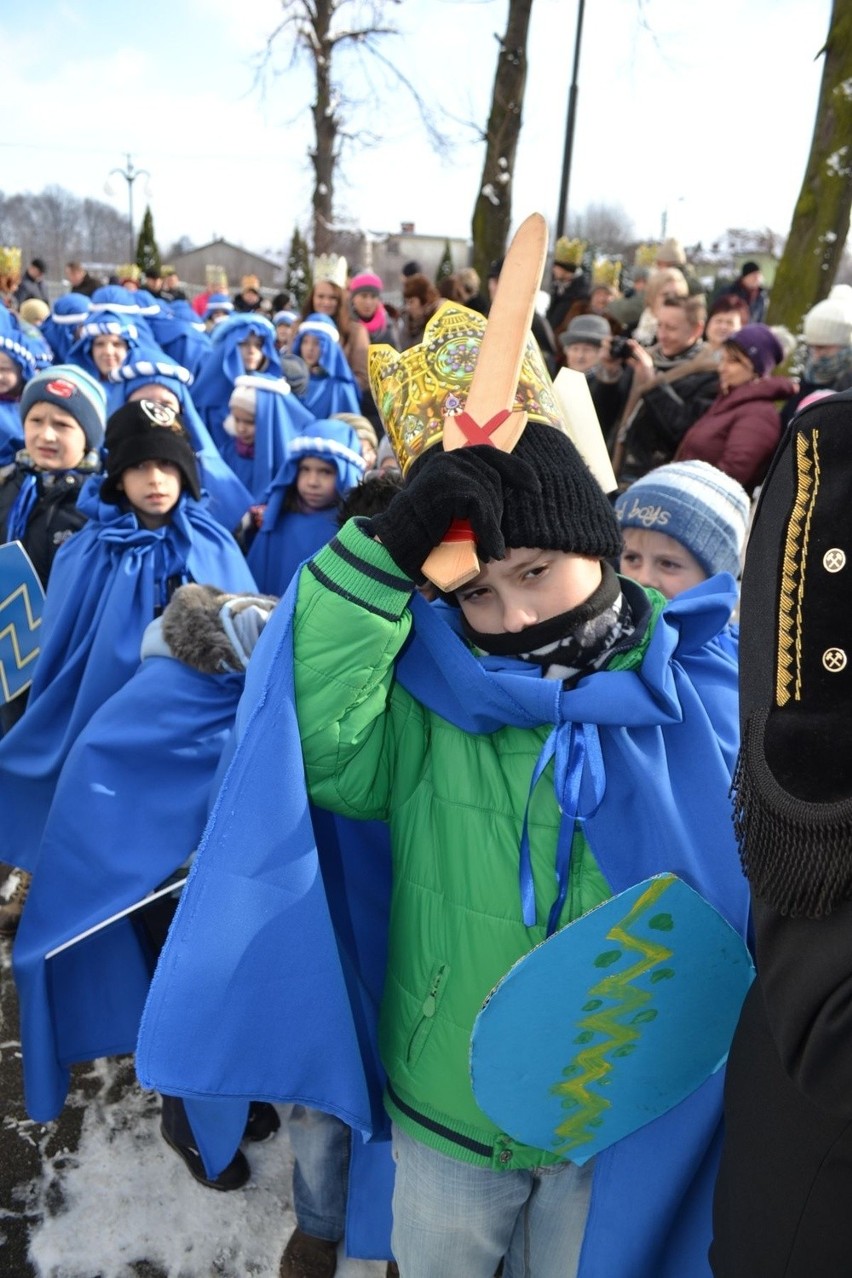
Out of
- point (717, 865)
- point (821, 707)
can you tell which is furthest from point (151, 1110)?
point (821, 707)

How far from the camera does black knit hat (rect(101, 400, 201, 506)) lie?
9.64 ft

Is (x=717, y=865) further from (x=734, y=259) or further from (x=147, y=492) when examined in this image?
(x=734, y=259)

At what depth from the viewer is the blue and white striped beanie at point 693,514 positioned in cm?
214

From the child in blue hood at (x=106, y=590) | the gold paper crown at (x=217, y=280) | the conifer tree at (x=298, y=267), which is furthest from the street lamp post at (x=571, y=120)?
the child in blue hood at (x=106, y=590)

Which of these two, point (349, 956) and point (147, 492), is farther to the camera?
point (147, 492)

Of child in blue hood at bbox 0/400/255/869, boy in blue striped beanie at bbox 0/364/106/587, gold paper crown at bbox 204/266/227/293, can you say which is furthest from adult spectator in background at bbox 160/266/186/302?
child in blue hood at bbox 0/400/255/869

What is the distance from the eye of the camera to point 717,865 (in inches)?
55.2

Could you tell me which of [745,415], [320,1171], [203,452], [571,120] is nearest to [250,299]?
[571,120]

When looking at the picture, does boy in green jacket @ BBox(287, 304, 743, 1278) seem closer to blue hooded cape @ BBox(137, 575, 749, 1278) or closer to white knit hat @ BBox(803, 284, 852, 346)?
blue hooded cape @ BBox(137, 575, 749, 1278)

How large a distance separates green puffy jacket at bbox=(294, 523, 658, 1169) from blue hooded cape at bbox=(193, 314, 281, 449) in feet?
17.8

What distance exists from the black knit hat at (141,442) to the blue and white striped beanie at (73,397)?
18.8 inches

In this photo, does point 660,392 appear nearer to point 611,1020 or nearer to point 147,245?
point 611,1020

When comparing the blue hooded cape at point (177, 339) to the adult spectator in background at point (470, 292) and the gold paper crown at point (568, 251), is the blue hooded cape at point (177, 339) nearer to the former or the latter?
the adult spectator in background at point (470, 292)

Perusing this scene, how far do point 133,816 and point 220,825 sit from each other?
0.91 meters
